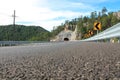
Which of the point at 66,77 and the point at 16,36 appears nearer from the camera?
the point at 66,77

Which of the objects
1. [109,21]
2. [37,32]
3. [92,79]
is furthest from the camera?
[37,32]

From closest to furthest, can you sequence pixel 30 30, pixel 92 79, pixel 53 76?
pixel 92 79
pixel 53 76
pixel 30 30

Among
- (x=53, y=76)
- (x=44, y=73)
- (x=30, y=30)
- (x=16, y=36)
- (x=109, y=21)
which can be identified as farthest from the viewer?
(x=30, y=30)

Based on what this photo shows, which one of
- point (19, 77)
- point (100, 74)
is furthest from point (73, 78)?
point (19, 77)

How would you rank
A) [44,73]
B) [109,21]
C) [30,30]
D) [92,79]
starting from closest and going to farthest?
[92,79] < [44,73] < [109,21] < [30,30]

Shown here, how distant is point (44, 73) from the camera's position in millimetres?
3764

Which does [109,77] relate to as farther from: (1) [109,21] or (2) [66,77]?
(1) [109,21]

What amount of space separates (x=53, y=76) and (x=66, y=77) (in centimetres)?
17

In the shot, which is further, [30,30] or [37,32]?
[37,32]

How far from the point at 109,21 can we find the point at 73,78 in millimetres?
141549

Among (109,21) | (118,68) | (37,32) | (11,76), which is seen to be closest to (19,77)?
(11,76)

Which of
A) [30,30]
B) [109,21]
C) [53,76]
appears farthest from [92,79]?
[30,30]

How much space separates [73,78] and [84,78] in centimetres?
10

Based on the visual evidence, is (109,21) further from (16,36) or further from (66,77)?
(66,77)
